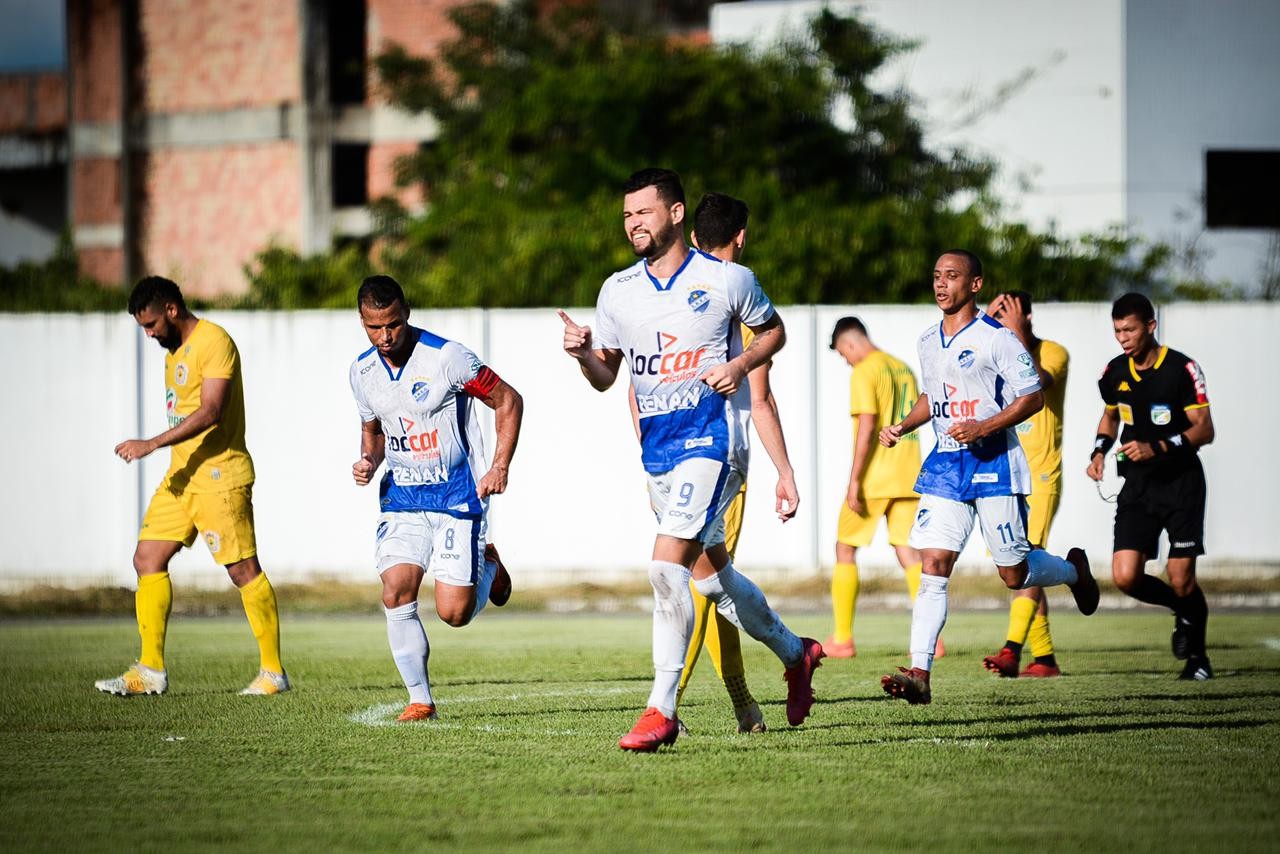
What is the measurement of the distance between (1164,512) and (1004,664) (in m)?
1.33

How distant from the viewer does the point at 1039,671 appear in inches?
395

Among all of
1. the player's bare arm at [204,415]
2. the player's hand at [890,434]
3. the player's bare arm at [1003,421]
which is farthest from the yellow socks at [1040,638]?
the player's bare arm at [204,415]

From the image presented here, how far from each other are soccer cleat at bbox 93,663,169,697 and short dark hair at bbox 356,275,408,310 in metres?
2.77

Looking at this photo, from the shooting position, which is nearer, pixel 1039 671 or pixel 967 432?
pixel 967 432

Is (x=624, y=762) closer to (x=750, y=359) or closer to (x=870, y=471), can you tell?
(x=750, y=359)

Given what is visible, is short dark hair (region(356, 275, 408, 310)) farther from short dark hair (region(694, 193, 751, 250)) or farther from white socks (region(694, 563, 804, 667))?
white socks (region(694, 563, 804, 667))

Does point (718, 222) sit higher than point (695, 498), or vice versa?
point (718, 222)

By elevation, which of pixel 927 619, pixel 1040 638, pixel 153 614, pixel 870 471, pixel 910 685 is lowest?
pixel 1040 638

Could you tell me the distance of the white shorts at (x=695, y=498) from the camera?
6820mm

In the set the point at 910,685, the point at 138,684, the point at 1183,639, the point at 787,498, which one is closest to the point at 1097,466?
the point at 1183,639

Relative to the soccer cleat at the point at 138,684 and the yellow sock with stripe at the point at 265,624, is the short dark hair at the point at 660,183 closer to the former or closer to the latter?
the yellow sock with stripe at the point at 265,624

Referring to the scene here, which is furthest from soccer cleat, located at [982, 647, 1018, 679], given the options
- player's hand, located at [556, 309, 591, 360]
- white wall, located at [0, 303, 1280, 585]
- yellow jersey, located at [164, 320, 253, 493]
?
white wall, located at [0, 303, 1280, 585]

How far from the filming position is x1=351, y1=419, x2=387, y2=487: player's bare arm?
8164mm

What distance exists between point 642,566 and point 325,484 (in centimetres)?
336
